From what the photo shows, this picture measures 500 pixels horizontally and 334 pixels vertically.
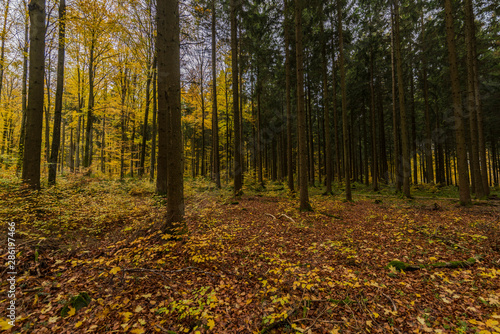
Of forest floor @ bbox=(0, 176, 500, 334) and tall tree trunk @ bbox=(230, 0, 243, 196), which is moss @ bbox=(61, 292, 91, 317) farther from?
tall tree trunk @ bbox=(230, 0, 243, 196)

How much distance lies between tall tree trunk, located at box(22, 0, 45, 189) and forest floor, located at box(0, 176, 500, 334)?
0.90m

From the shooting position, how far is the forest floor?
2.89 m

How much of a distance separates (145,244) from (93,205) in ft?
13.4

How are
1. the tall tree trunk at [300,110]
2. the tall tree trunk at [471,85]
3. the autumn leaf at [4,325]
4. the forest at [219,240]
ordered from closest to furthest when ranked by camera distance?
the autumn leaf at [4,325] < the forest at [219,240] < the tall tree trunk at [300,110] < the tall tree trunk at [471,85]

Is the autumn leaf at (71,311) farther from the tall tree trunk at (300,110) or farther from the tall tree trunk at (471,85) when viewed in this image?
the tall tree trunk at (471,85)

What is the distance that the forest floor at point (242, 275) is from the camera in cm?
289

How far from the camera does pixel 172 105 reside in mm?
5094

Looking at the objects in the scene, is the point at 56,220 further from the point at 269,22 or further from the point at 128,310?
the point at 269,22

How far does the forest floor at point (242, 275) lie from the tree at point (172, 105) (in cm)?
70


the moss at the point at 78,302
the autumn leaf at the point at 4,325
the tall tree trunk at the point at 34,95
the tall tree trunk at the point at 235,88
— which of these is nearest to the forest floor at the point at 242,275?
the moss at the point at 78,302

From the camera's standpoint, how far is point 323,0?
10.9 m

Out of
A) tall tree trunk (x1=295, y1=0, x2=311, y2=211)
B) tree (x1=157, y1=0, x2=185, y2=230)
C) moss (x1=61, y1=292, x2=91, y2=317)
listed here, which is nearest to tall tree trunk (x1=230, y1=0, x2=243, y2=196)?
tall tree trunk (x1=295, y1=0, x2=311, y2=211)

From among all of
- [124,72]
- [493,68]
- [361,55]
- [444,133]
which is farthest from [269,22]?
[444,133]

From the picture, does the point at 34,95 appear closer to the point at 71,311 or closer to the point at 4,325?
the point at 4,325
